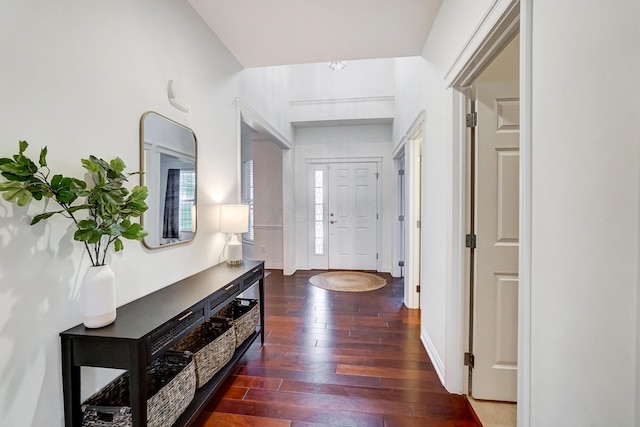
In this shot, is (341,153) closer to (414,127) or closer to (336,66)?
(336,66)

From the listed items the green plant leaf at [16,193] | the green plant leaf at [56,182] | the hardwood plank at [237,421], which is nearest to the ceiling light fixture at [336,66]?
the green plant leaf at [56,182]

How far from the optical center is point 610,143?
2.35ft

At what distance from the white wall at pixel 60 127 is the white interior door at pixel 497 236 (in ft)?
6.58

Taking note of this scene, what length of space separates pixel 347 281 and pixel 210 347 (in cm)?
329

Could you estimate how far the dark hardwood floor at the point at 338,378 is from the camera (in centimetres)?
183

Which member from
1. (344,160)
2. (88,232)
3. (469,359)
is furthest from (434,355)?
(344,160)

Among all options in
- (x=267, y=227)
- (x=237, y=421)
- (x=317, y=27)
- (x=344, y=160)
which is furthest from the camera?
(x=267, y=227)

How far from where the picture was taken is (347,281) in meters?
4.96

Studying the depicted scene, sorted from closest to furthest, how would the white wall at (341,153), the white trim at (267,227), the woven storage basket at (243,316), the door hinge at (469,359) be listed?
the door hinge at (469,359), the woven storage basket at (243,316), the white wall at (341,153), the white trim at (267,227)

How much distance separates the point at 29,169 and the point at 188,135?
1.22 metres

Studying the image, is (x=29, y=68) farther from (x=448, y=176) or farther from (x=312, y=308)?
(x=312, y=308)

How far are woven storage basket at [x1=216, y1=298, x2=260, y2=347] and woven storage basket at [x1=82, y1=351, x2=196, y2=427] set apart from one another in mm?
554

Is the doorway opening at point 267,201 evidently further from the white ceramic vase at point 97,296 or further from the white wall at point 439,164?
the white ceramic vase at point 97,296

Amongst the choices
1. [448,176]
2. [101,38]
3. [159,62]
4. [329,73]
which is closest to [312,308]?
[448,176]
